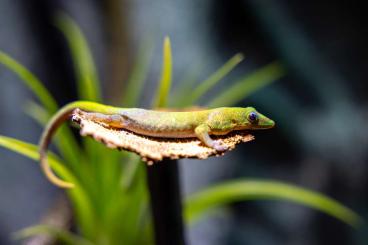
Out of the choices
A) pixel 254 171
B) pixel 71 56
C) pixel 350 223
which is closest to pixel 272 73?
pixel 254 171

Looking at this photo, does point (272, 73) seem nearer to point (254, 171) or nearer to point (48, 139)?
point (254, 171)

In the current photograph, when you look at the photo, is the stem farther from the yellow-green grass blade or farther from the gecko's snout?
the yellow-green grass blade

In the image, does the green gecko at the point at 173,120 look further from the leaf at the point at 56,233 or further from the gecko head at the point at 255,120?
the leaf at the point at 56,233

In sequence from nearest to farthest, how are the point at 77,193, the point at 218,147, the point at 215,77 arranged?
1. the point at 218,147
2. the point at 215,77
3. the point at 77,193

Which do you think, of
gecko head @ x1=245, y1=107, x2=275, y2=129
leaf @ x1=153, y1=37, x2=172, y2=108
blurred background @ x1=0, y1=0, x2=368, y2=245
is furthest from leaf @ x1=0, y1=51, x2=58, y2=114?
blurred background @ x1=0, y1=0, x2=368, y2=245

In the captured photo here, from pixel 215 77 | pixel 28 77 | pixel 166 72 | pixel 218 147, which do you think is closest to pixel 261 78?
pixel 215 77

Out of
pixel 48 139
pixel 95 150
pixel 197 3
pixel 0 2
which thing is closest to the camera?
pixel 48 139

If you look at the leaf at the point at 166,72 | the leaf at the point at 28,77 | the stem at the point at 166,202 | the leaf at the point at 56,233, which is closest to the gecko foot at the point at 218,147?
the stem at the point at 166,202

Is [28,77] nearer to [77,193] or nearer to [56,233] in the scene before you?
[77,193]
